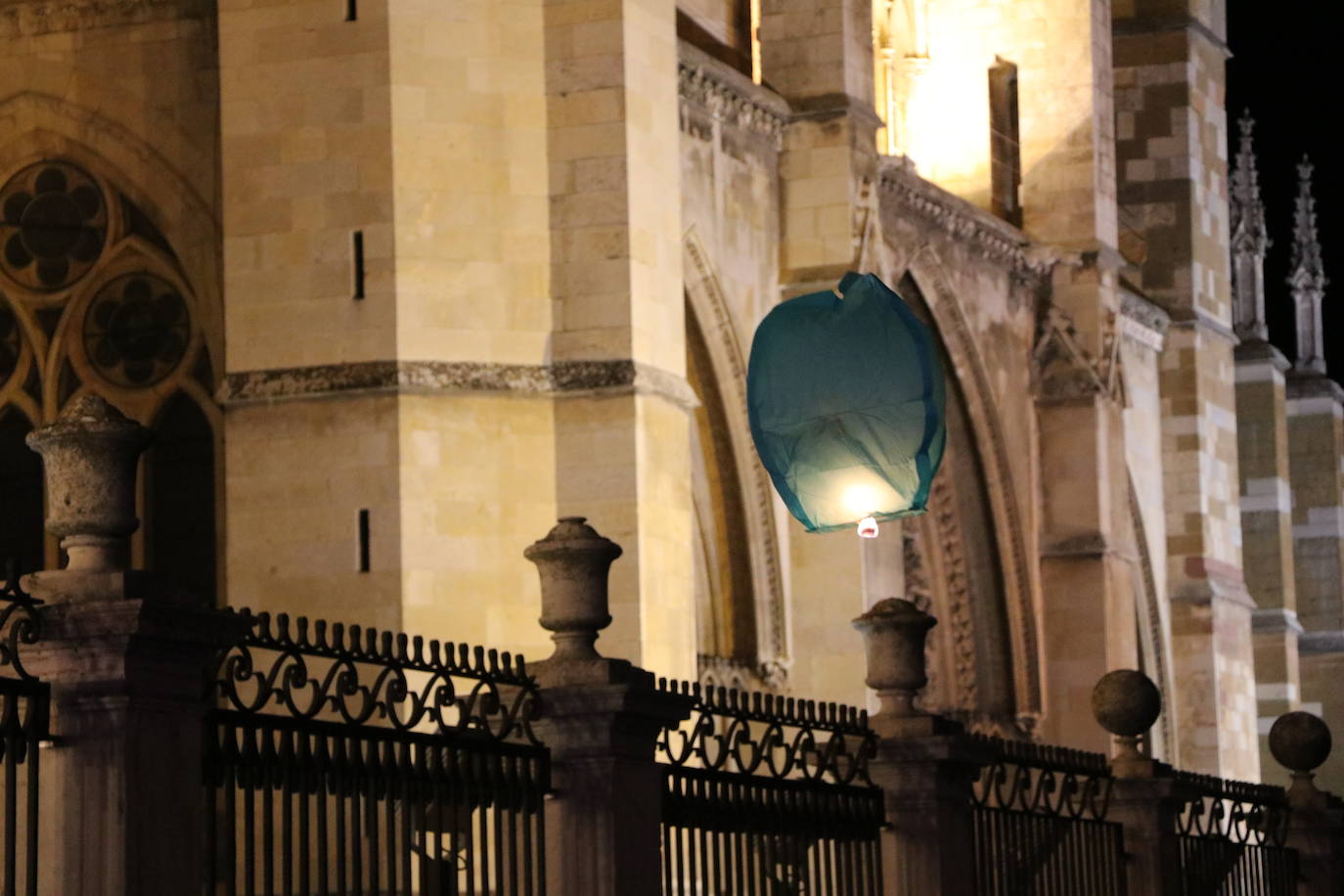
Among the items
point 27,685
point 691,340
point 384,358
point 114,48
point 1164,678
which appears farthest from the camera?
point 1164,678

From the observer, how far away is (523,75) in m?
16.5

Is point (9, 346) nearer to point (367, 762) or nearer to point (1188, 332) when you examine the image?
point (367, 762)

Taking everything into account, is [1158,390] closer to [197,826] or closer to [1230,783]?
[1230,783]

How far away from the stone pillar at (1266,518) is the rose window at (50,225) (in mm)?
20323

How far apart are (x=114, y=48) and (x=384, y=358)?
3.07 meters

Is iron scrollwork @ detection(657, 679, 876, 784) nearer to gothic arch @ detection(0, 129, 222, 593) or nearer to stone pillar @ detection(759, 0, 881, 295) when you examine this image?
gothic arch @ detection(0, 129, 222, 593)

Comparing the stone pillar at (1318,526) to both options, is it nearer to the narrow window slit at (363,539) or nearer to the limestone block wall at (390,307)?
the limestone block wall at (390,307)

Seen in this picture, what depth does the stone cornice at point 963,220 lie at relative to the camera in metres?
24.4

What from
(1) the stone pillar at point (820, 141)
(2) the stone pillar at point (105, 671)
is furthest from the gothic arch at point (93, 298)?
(2) the stone pillar at point (105, 671)

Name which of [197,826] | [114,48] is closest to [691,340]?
[114,48]

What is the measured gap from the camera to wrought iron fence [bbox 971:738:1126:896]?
11.9 metres

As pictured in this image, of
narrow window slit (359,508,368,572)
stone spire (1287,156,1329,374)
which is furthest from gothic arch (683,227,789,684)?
stone spire (1287,156,1329,374)

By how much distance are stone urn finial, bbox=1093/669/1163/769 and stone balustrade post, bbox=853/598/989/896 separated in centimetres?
283

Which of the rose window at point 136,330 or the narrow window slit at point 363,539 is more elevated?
the rose window at point 136,330
